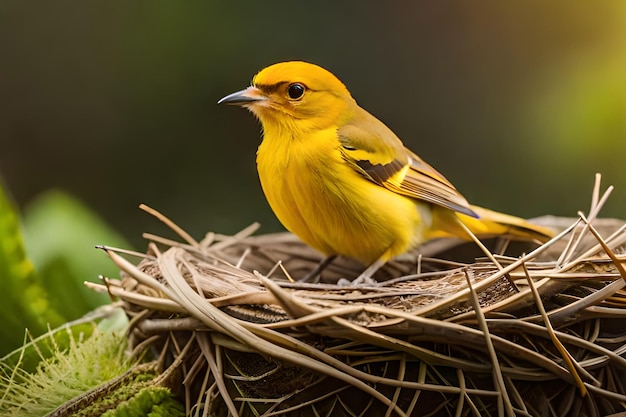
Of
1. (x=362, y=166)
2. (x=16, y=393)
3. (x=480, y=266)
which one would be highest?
(x=362, y=166)

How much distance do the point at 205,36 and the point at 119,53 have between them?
23cm

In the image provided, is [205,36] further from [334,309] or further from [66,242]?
[334,309]

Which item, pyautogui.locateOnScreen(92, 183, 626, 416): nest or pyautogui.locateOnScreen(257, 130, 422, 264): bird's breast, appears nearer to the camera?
pyautogui.locateOnScreen(92, 183, 626, 416): nest

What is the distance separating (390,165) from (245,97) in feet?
1.03

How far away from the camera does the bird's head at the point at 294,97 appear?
1.24 meters

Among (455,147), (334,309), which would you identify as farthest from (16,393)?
(455,147)

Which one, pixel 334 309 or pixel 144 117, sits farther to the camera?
pixel 144 117

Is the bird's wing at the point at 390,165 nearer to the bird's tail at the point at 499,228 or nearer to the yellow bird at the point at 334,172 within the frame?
the yellow bird at the point at 334,172

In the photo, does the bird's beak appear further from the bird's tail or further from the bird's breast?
the bird's tail

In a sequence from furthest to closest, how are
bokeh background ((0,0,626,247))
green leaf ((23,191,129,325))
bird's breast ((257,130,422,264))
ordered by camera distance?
bokeh background ((0,0,626,247)) < green leaf ((23,191,129,325)) < bird's breast ((257,130,422,264))

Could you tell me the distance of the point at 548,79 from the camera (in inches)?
71.1

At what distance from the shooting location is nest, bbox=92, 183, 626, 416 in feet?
2.74

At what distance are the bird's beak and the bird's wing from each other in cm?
17

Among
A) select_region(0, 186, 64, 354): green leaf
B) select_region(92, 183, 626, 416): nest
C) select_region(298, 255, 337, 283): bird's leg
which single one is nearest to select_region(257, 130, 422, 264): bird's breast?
select_region(298, 255, 337, 283): bird's leg
